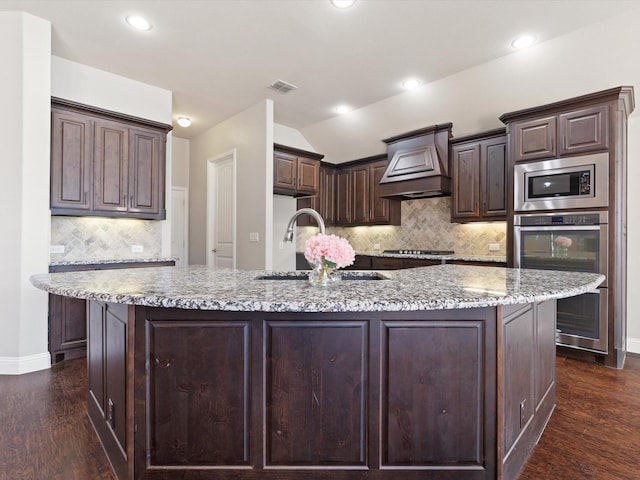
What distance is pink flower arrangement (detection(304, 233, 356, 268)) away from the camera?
5.40 feet

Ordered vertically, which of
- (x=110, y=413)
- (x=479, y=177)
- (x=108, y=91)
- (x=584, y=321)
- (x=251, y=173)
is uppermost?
(x=108, y=91)

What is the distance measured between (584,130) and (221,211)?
4.94m

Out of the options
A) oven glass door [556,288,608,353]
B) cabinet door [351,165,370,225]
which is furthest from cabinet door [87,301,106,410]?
cabinet door [351,165,370,225]

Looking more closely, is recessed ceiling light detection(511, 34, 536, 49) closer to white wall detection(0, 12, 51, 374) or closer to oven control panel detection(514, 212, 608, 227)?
oven control panel detection(514, 212, 608, 227)

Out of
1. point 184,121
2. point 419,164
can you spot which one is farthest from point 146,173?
point 419,164

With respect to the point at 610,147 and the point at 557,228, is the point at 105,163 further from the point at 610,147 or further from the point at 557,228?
the point at 610,147

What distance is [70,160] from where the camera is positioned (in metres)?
3.45

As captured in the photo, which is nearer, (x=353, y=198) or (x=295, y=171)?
(x=295, y=171)

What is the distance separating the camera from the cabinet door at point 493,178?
13.0 ft

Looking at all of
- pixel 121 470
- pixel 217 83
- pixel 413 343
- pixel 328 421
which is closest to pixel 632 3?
pixel 413 343

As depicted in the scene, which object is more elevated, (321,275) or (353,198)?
(353,198)

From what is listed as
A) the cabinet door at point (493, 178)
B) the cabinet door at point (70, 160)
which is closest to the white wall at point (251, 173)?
the cabinet door at point (70, 160)

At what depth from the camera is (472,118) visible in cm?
427

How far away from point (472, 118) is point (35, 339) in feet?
17.2
